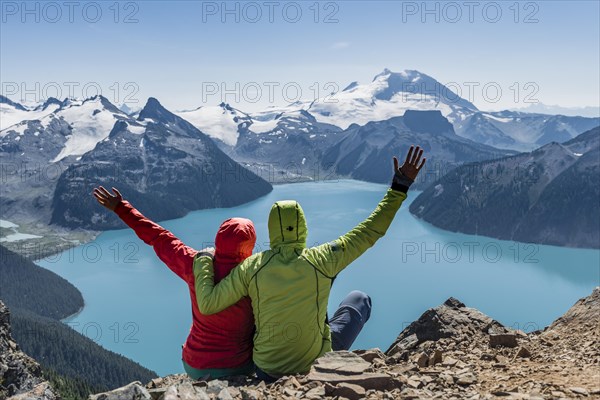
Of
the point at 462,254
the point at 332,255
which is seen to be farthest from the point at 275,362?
the point at 462,254

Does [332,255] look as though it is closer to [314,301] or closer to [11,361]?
[314,301]

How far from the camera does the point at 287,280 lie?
7.19 meters

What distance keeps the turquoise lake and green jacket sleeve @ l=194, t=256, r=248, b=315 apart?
72.1m

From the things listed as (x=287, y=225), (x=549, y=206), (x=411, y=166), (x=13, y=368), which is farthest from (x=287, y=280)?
(x=549, y=206)

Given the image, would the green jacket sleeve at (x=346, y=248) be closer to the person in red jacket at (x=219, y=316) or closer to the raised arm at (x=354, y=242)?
the raised arm at (x=354, y=242)

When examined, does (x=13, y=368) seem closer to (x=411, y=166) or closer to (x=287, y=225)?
(x=287, y=225)

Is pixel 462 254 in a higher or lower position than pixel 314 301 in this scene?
lower

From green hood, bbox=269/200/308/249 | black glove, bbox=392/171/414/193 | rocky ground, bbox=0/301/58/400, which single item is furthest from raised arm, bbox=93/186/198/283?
rocky ground, bbox=0/301/58/400

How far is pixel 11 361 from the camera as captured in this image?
17234 millimetres

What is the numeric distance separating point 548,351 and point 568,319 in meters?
2.24

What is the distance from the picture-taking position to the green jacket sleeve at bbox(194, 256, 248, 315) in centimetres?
726

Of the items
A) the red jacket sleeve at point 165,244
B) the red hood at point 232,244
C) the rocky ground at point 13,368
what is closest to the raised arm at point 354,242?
the red hood at point 232,244

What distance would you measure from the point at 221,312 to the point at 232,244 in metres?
1.03

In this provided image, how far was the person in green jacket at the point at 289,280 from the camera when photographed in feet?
23.6
